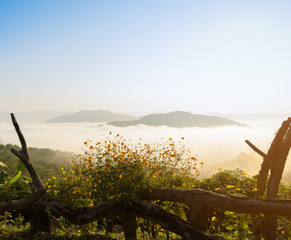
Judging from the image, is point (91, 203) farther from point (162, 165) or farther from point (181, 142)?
point (181, 142)

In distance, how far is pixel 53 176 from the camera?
8.19 metres

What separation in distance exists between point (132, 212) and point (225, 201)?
231 centimetres

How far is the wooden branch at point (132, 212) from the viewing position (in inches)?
226

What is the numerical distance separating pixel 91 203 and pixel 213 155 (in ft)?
370

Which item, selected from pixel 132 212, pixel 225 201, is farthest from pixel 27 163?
pixel 225 201

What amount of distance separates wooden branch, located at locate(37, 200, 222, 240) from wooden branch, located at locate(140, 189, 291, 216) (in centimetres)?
37

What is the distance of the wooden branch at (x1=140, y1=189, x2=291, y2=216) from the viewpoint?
16.8 ft

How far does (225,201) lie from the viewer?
555 cm

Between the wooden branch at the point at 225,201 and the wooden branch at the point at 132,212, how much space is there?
1.21ft

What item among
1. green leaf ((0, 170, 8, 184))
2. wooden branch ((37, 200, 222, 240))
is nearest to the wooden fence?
wooden branch ((37, 200, 222, 240))

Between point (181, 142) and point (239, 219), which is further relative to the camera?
point (181, 142)

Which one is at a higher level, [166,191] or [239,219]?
[166,191]

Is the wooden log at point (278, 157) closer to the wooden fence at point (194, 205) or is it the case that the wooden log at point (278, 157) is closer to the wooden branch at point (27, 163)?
the wooden fence at point (194, 205)

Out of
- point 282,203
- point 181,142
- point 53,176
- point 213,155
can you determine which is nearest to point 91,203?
point 53,176
